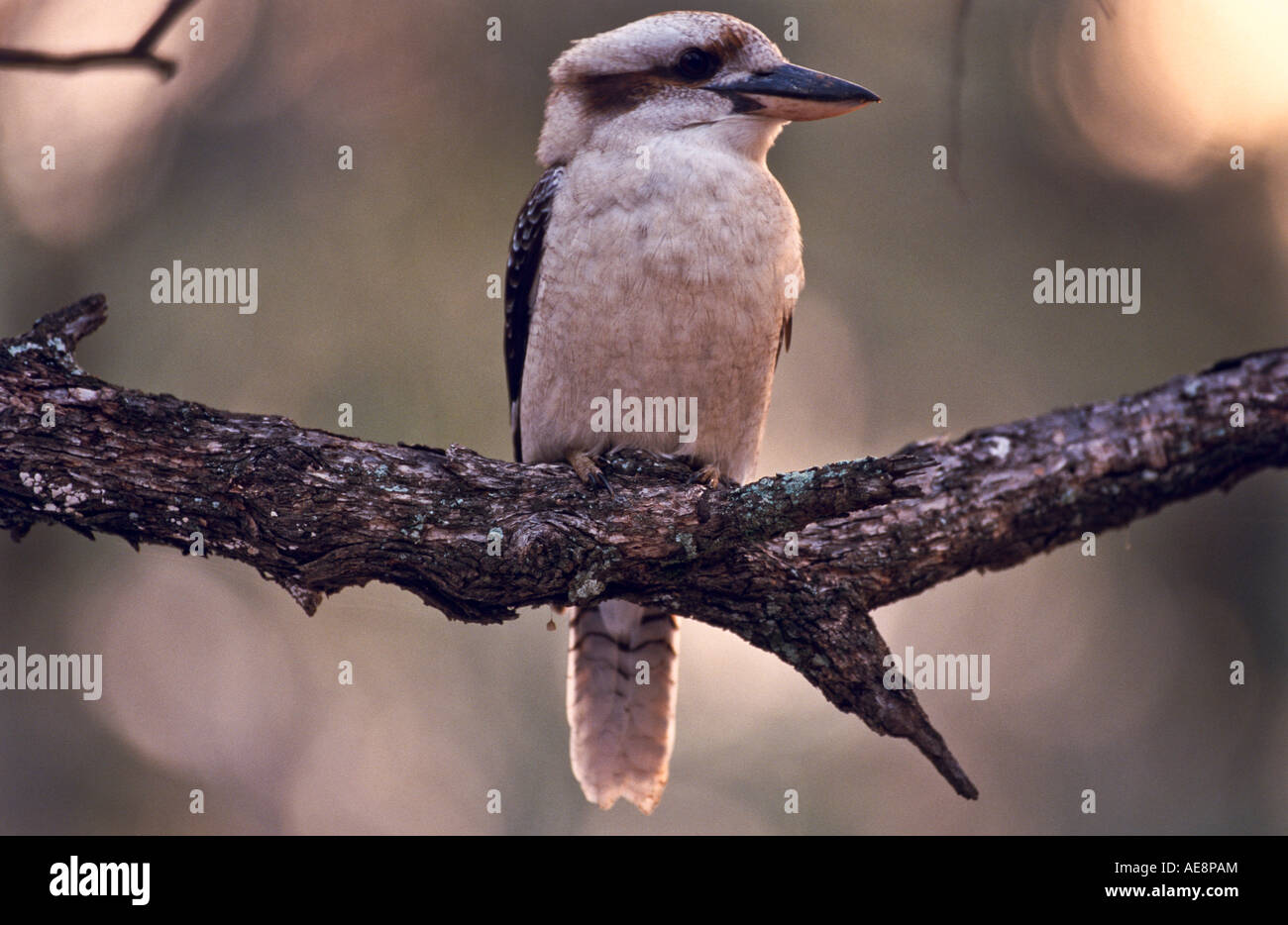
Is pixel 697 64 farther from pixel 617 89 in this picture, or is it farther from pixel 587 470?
pixel 587 470

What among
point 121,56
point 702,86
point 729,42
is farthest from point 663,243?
point 121,56

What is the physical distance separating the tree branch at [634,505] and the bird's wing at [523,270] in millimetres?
855

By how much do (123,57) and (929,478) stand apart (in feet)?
6.51

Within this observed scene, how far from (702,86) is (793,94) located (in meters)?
0.28

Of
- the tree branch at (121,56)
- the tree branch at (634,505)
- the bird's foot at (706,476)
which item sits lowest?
the tree branch at (634,505)

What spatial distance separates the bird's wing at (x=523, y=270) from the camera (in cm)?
338

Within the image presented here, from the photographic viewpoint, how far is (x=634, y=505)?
2688mm

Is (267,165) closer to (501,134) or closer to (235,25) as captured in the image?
(235,25)

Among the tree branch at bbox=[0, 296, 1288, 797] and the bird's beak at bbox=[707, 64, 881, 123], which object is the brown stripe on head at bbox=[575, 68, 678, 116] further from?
the tree branch at bbox=[0, 296, 1288, 797]

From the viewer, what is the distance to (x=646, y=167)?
317 cm

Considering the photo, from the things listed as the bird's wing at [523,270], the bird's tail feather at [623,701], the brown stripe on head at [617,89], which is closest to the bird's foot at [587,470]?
the bird's wing at [523,270]

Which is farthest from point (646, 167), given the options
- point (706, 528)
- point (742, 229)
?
point (706, 528)

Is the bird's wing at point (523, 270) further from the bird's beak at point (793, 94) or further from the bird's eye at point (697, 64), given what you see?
the bird's beak at point (793, 94)

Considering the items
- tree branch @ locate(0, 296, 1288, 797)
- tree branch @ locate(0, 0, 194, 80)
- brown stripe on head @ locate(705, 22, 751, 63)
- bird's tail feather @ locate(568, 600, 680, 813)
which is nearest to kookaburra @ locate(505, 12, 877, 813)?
brown stripe on head @ locate(705, 22, 751, 63)
